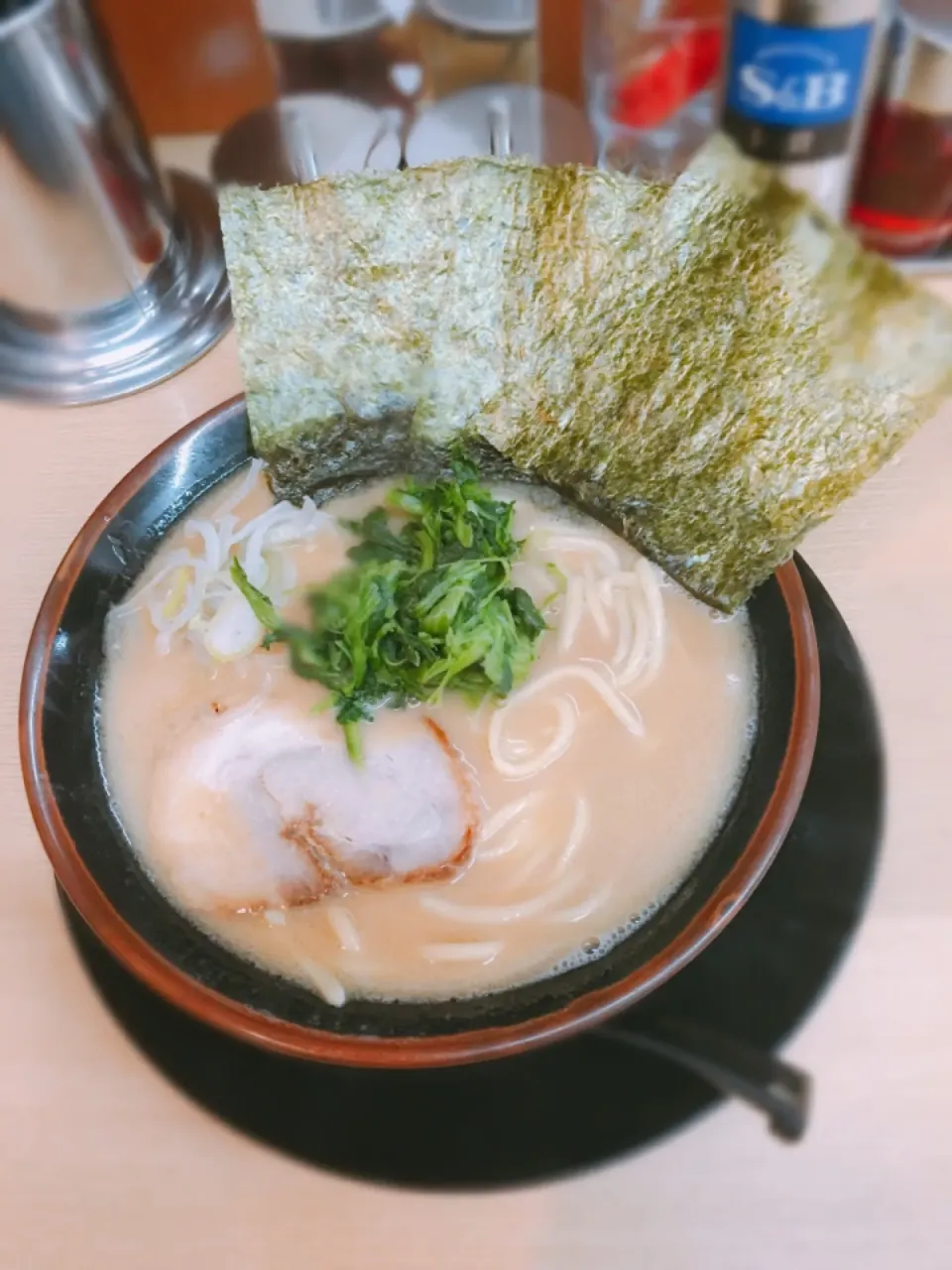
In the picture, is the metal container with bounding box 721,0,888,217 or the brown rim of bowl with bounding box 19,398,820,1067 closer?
the brown rim of bowl with bounding box 19,398,820,1067

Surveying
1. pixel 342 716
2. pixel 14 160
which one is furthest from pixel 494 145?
pixel 342 716

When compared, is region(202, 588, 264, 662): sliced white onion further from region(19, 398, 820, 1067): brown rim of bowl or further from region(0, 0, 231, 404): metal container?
region(0, 0, 231, 404): metal container

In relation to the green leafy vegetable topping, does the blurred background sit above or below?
above

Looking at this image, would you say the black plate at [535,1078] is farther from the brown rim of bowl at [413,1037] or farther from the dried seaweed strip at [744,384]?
the dried seaweed strip at [744,384]

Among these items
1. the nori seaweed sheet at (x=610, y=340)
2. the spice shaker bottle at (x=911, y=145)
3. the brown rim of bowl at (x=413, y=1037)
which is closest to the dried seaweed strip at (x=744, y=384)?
the nori seaweed sheet at (x=610, y=340)

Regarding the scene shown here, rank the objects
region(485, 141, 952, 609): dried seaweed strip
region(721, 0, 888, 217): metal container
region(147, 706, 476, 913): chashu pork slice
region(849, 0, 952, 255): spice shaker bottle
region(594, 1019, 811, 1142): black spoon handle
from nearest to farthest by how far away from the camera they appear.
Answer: region(594, 1019, 811, 1142): black spoon handle → region(485, 141, 952, 609): dried seaweed strip → region(147, 706, 476, 913): chashu pork slice → region(721, 0, 888, 217): metal container → region(849, 0, 952, 255): spice shaker bottle

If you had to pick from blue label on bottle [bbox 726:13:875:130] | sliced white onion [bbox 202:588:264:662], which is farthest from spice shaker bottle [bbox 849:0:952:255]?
sliced white onion [bbox 202:588:264:662]

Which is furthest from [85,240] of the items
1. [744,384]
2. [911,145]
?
[911,145]
